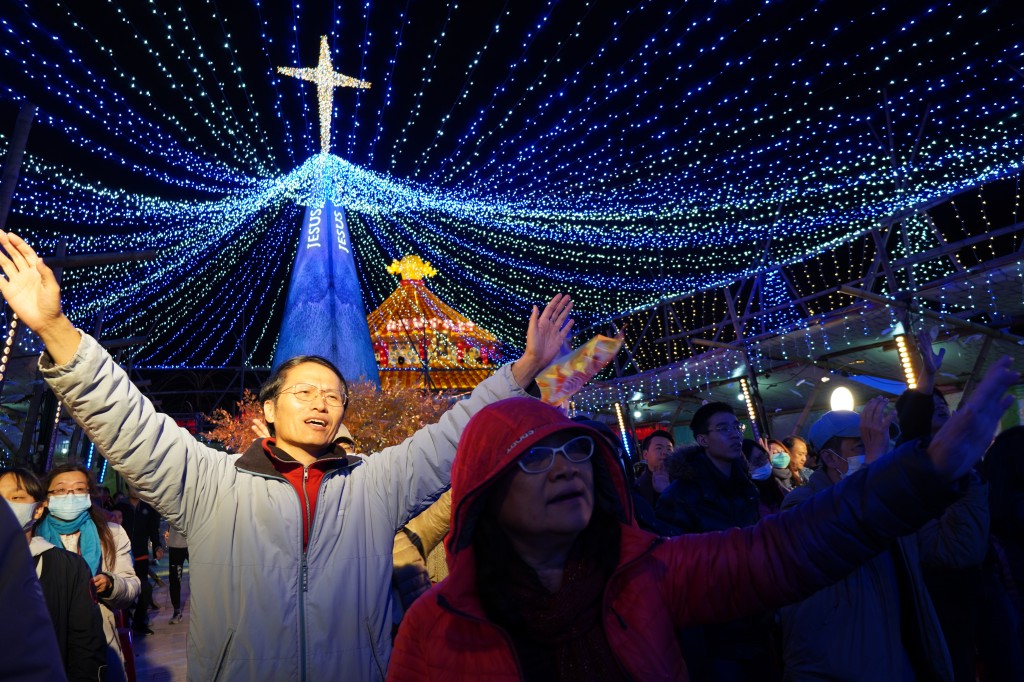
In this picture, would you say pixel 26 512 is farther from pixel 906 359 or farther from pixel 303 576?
pixel 906 359

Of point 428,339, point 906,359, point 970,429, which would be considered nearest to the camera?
point 970,429

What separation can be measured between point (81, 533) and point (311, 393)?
315 cm

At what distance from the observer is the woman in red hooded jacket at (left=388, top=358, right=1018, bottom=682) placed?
138 cm

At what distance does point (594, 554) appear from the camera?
170 cm

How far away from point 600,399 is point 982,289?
1306 cm

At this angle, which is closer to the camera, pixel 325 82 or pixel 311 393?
pixel 311 393

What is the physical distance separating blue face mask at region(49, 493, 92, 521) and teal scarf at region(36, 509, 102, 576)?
0.10 feet

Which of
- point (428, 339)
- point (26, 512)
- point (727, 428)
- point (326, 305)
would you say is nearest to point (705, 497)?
point (727, 428)

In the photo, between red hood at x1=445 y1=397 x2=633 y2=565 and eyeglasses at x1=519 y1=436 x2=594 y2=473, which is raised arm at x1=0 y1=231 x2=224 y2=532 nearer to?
red hood at x1=445 y1=397 x2=633 y2=565

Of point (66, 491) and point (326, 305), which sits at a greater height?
point (326, 305)

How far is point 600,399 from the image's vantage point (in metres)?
22.8

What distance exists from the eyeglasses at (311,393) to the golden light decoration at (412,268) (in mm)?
24713

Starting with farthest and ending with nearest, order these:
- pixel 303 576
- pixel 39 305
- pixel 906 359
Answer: pixel 906 359 < pixel 303 576 < pixel 39 305

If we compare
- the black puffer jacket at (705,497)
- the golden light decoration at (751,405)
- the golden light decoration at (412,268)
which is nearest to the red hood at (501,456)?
the black puffer jacket at (705,497)
